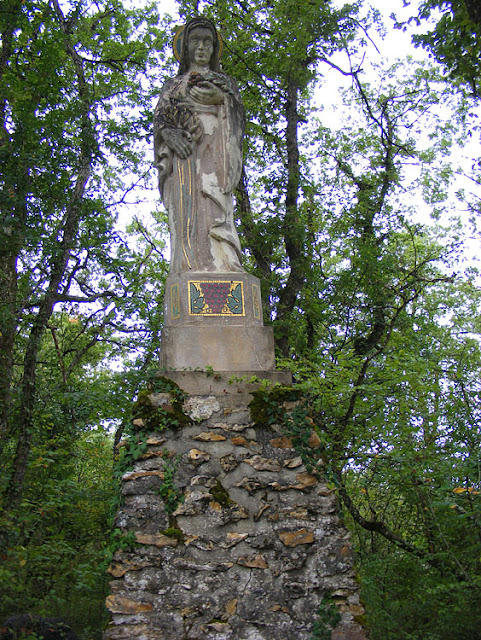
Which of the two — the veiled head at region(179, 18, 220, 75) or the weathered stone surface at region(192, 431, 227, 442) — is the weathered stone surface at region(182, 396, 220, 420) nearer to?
the weathered stone surface at region(192, 431, 227, 442)

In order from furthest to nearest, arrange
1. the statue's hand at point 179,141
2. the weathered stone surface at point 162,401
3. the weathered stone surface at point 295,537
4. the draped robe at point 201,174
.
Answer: the statue's hand at point 179,141
the draped robe at point 201,174
the weathered stone surface at point 162,401
the weathered stone surface at point 295,537

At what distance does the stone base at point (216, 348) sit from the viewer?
5.52 metres

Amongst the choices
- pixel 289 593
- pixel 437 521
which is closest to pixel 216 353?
pixel 289 593

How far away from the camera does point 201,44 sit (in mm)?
6996

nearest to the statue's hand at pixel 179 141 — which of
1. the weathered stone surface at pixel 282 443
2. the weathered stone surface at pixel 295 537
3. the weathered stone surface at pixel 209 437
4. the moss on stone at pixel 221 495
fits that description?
the weathered stone surface at pixel 209 437

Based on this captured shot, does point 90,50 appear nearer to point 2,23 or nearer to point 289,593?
point 2,23

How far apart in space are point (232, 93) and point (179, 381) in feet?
10.8

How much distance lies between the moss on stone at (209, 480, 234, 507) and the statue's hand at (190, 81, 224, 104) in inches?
157

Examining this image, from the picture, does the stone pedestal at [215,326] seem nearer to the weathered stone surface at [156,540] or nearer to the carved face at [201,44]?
the weathered stone surface at [156,540]

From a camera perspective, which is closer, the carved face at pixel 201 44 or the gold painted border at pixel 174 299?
the gold painted border at pixel 174 299

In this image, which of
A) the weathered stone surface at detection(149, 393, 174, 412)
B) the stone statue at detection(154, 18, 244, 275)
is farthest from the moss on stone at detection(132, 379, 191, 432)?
the stone statue at detection(154, 18, 244, 275)

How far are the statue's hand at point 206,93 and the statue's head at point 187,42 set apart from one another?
18.4 inches

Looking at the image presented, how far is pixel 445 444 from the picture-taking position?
6.46 m

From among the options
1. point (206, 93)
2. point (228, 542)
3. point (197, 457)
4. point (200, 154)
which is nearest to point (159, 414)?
point (197, 457)
